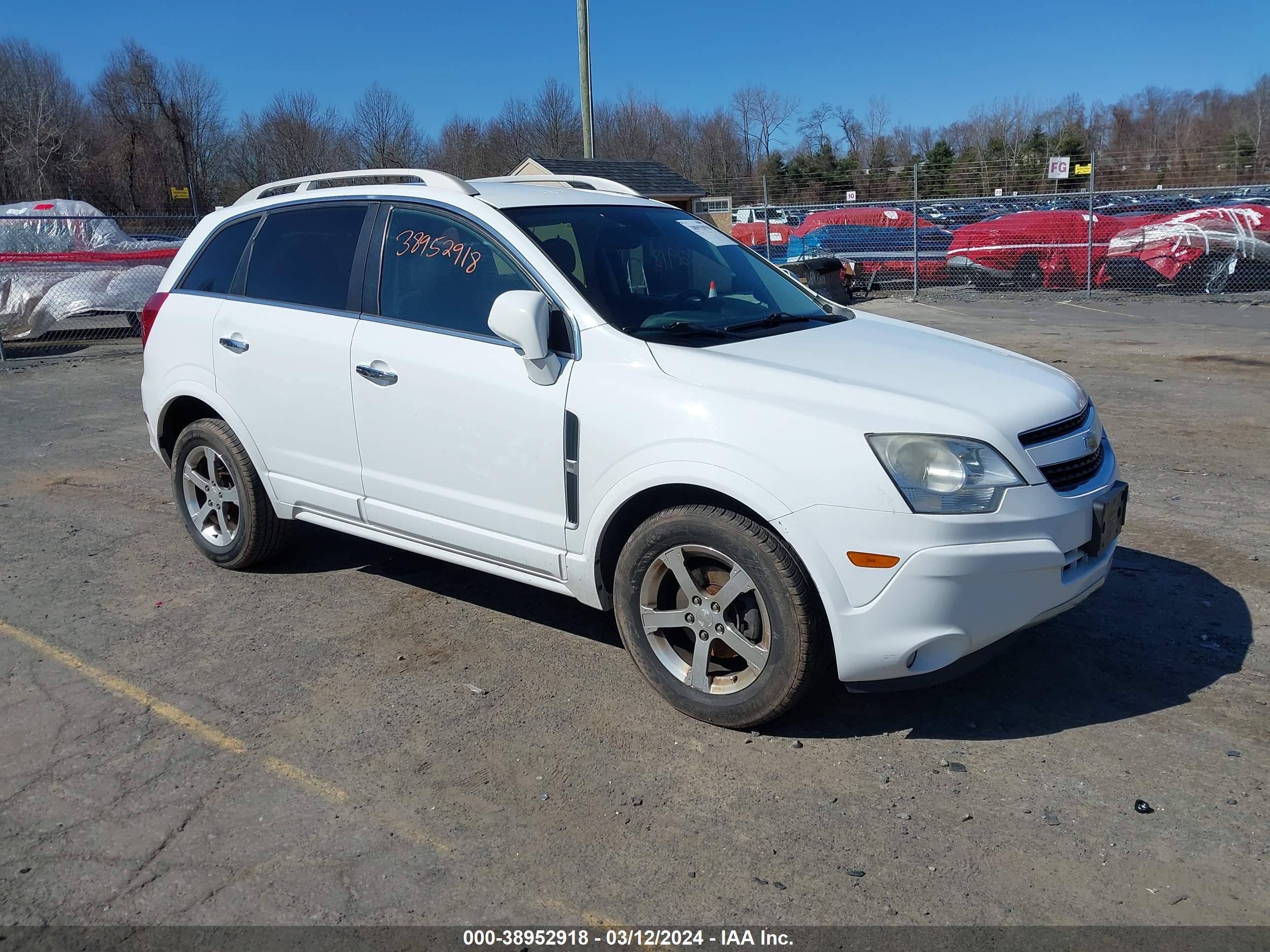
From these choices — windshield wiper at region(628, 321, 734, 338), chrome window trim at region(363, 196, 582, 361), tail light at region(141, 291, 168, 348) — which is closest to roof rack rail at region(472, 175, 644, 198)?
chrome window trim at region(363, 196, 582, 361)

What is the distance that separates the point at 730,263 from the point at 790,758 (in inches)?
89.2

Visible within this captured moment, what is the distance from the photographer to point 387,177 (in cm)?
482

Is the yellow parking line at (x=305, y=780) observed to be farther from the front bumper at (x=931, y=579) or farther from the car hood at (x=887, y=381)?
the car hood at (x=887, y=381)

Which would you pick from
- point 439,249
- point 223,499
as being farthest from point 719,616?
point 223,499

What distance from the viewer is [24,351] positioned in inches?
592

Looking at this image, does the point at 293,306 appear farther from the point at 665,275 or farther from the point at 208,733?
the point at 208,733

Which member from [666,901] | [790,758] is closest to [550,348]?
[790,758]

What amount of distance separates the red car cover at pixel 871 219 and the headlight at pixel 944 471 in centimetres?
2016

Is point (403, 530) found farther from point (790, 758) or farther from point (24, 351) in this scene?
point (24, 351)

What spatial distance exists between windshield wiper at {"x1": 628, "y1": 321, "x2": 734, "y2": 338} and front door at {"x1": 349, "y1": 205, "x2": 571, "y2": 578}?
13.6 inches

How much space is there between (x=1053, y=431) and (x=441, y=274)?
2.43m

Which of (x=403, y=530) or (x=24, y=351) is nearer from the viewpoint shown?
(x=403, y=530)

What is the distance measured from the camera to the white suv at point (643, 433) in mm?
3238

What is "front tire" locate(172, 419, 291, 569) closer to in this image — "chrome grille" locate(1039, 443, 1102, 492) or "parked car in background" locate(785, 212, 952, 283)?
"chrome grille" locate(1039, 443, 1102, 492)
